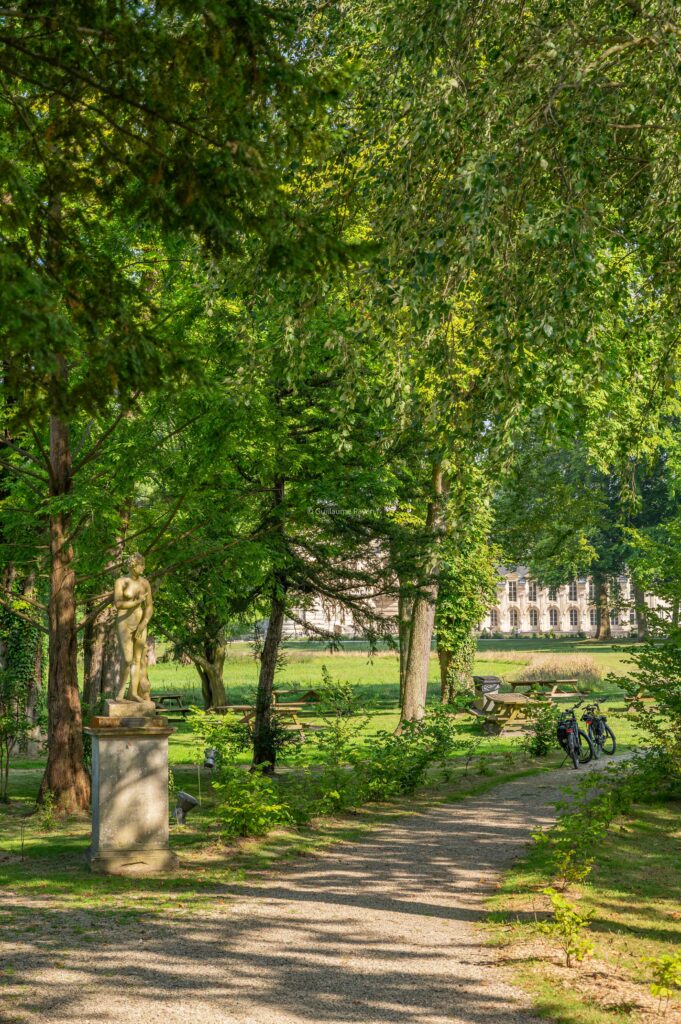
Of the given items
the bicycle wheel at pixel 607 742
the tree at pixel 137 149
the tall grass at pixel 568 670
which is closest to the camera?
the tree at pixel 137 149

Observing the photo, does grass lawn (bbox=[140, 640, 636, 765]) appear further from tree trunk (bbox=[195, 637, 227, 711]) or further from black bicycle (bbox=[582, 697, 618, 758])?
black bicycle (bbox=[582, 697, 618, 758])

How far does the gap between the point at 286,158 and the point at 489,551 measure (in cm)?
Answer: 1915

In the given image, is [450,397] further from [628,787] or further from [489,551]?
[489,551]

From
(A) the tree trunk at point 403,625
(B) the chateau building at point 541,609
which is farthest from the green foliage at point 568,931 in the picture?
(B) the chateau building at point 541,609

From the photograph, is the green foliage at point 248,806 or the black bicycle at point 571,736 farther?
the black bicycle at point 571,736

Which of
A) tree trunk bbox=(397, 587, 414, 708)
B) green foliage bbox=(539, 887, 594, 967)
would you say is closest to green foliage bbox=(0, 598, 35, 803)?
tree trunk bbox=(397, 587, 414, 708)

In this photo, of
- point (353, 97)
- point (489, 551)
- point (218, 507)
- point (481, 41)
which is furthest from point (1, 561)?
point (489, 551)

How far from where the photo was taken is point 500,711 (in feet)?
80.2

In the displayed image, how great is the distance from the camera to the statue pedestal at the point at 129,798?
9773 millimetres

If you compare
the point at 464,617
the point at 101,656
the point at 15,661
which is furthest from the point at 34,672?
the point at 464,617

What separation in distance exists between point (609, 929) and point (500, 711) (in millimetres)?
17553

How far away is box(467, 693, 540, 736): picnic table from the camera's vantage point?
2344cm

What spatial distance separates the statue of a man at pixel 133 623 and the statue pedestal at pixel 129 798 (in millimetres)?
474

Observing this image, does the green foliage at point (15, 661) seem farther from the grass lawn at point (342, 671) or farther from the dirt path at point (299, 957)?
the grass lawn at point (342, 671)
